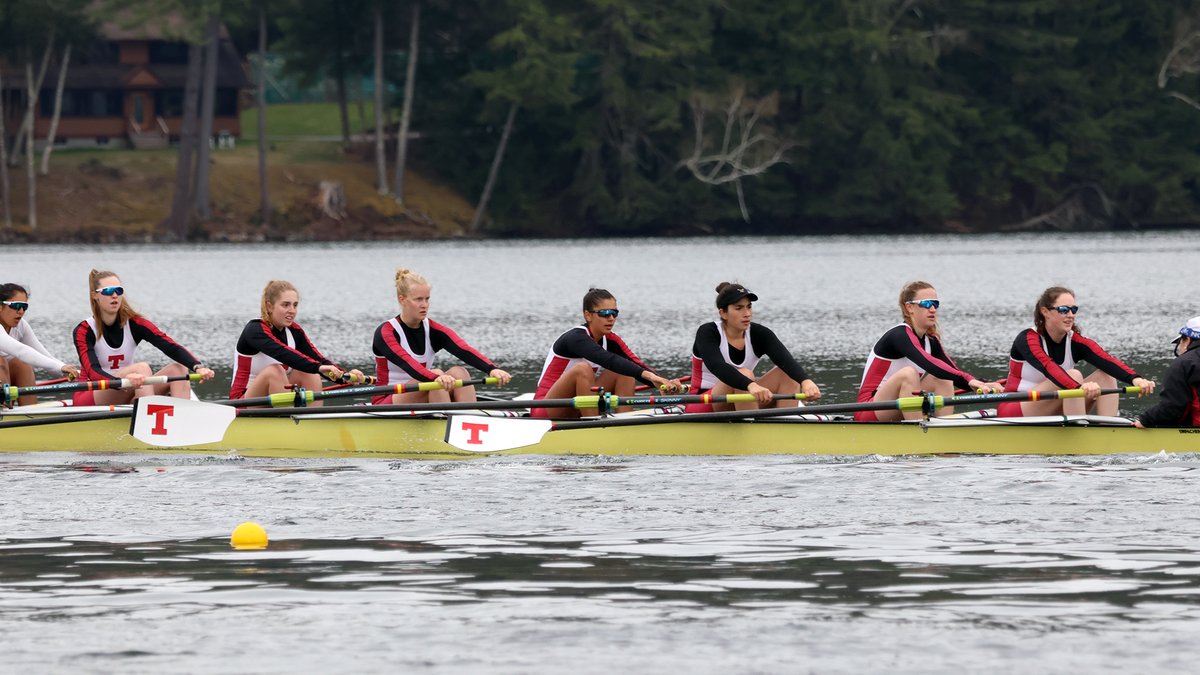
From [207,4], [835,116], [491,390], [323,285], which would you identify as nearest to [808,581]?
[491,390]

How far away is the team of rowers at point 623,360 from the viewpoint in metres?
16.1

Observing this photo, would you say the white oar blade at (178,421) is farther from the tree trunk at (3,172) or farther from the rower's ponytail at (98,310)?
the tree trunk at (3,172)

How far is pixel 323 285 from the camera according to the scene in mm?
53781

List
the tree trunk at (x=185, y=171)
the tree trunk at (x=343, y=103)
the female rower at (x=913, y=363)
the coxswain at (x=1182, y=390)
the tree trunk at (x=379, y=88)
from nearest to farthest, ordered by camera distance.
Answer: the coxswain at (x=1182, y=390) < the female rower at (x=913, y=363) < the tree trunk at (x=185, y=171) < the tree trunk at (x=379, y=88) < the tree trunk at (x=343, y=103)

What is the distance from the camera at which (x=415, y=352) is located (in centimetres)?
1764

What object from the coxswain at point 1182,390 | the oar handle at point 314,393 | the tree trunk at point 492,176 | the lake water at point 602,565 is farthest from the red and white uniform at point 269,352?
the tree trunk at point 492,176

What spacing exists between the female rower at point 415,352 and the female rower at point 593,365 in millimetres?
438

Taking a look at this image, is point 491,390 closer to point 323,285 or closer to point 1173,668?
point 1173,668

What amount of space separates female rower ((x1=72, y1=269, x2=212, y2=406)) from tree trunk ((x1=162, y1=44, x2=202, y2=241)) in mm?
62487

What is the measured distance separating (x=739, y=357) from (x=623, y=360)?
0.94m

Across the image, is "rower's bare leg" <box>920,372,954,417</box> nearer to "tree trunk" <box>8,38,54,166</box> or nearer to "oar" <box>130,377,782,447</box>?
"oar" <box>130,377,782,447</box>

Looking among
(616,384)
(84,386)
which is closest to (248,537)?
(616,384)

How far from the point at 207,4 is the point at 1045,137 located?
1375 inches

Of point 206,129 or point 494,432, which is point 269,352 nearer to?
point 494,432
